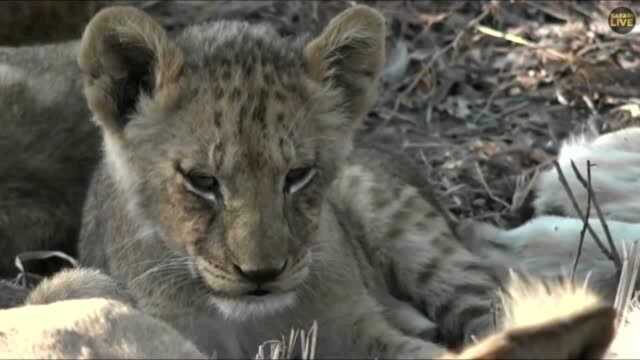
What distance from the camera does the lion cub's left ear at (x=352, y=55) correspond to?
4.06 meters

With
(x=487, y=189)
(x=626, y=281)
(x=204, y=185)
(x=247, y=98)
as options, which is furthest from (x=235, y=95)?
(x=487, y=189)

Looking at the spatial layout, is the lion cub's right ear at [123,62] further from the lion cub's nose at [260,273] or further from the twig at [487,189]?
the twig at [487,189]

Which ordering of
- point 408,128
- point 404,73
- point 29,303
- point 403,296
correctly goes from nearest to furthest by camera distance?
point 29,303 < point 403,296 < point 408,128 < point 404,73

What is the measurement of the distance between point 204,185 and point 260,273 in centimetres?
28

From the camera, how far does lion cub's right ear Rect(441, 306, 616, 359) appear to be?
225 centimetres

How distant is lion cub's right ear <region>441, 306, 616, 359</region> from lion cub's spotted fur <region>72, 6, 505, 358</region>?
133 cm

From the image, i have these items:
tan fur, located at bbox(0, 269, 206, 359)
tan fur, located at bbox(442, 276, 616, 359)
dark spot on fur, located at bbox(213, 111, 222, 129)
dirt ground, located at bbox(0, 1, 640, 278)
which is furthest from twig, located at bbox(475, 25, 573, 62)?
tan fur, located at bbox(442, 276, 616, 359)

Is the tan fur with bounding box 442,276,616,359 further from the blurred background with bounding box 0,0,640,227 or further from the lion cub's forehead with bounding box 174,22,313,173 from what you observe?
the blurred background with bounding box 0,0,640,227

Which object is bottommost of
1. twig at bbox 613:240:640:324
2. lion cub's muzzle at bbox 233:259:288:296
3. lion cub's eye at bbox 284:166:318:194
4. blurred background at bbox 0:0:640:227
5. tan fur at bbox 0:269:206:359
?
blurred background at bbox 0:0:640:227

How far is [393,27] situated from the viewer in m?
6.77

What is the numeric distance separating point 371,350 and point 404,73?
256 cm

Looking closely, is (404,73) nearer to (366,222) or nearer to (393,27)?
(393,27)

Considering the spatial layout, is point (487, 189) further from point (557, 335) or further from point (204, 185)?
point (557, 335)

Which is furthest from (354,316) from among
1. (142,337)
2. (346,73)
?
(142,337)
